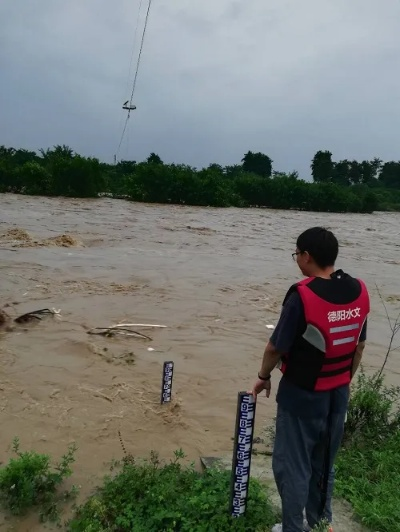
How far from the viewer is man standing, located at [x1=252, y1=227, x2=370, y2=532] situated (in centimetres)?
236

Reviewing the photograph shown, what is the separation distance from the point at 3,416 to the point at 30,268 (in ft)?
19.7

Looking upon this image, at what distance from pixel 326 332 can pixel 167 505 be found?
134cm

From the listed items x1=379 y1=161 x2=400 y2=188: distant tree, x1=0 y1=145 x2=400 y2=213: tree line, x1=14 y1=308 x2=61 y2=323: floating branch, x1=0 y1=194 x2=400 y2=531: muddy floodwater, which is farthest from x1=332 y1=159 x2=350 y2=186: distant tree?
x1=14 y1=308 x2=61 y2=323: floating branch

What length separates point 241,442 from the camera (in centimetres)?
256

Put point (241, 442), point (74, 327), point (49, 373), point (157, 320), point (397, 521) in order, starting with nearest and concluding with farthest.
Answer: point (241, 442) → point (397, 521) → point (49, 373) → point (74, 327) → point (157, 320)

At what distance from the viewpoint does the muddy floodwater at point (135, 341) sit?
387 centimetres

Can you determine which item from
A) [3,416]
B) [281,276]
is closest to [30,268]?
[281,276]

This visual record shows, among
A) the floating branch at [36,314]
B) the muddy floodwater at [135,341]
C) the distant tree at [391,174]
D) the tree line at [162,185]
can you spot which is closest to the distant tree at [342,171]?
the distant tree at [391,174]

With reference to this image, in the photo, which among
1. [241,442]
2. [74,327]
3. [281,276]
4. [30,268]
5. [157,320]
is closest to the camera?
[241,442]

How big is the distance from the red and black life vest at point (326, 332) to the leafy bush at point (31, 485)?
1.55m

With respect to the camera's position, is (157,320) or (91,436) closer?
(91,436)

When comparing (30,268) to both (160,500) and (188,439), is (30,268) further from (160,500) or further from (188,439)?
(160,500)

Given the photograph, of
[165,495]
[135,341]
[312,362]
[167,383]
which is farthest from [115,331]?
[312,362]

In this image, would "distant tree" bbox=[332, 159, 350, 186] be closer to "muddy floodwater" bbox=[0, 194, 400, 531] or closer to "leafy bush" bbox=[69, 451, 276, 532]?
"muddy floodwater" bbox=[0, 194, 400, 531]
